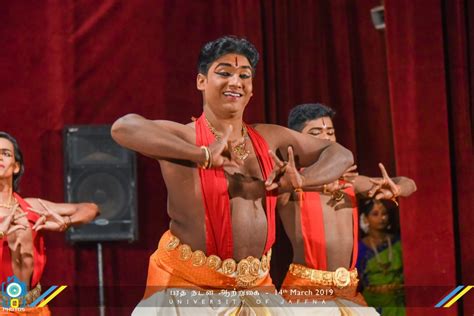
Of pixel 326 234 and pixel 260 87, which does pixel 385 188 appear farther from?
pixel 260 87

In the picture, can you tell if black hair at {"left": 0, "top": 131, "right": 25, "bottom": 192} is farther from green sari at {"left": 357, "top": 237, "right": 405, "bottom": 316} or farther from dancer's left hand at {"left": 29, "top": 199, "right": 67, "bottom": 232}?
green sari at {"left": 357, "top": 237, "right": 405, "bottom": 316}

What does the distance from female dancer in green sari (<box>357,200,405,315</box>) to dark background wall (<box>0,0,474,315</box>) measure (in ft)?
0.43

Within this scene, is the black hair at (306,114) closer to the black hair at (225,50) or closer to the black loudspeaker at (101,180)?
the black loudspeaker at (101,180)

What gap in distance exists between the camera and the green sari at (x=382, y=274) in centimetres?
495

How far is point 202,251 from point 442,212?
6.65 feet

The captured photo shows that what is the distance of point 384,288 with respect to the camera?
4984 millimetres

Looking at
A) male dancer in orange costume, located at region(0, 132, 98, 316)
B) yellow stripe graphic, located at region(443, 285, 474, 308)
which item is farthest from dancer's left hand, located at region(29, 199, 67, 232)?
yellow stripe graphic, located at region(443, 285, 474, 308)

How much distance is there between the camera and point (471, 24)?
4980 mm

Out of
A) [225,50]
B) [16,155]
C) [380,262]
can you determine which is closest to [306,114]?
[380,262]

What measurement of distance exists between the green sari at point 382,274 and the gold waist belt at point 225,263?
1.91 m

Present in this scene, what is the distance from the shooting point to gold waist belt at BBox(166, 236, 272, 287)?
312 centimetres

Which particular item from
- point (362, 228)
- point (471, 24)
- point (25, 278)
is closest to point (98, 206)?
point (25, 278)

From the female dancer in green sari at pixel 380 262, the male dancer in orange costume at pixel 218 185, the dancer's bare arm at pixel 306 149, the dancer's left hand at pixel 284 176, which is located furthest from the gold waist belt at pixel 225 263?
the female dancer in green sari at pixel 380 262

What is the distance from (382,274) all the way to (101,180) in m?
1.52
